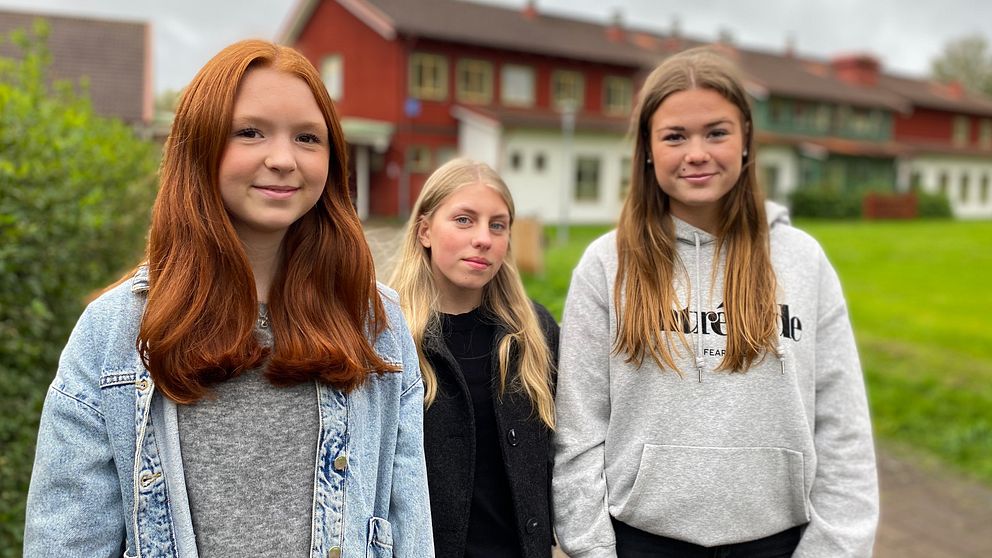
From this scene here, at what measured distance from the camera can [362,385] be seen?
1763 mm

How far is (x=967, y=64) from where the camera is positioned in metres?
64.1

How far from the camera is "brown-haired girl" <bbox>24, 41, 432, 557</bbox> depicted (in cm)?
152

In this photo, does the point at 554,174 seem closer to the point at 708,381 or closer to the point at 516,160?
the point at 516,160

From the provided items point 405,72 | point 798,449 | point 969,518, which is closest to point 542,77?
point 405,72

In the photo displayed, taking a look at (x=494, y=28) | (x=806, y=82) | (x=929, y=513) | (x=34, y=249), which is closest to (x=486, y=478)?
(x=34, y=249)

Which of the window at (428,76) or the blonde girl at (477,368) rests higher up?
the window at (428,76)

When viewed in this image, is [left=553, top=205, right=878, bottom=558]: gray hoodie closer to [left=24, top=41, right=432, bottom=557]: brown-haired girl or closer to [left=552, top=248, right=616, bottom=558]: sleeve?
[left=552, top=248, right=616, bottom=558]: sleeve

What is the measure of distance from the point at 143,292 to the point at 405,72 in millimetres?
24791

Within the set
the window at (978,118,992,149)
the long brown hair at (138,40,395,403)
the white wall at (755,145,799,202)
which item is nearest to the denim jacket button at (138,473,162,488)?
the long brown hair at (138,40,395,403)

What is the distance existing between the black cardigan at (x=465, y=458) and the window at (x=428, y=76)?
2447 centimetres

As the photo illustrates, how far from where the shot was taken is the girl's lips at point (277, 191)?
5.36 feet

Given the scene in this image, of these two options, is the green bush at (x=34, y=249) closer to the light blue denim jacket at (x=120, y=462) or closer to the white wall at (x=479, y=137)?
the light blue denim jacket at (x=120, y=462)

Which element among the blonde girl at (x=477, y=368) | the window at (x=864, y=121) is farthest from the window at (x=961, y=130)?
the blonde girl at (x=477, y=368)

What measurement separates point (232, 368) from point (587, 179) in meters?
26.9
